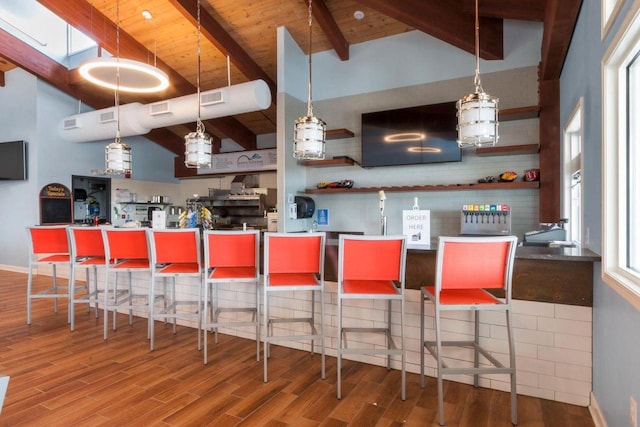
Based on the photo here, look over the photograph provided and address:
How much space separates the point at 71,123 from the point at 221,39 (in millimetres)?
3881

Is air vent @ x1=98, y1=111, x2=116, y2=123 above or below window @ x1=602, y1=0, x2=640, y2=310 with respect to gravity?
above

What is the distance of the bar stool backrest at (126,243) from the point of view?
3332mm

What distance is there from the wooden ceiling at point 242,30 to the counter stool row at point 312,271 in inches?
91.1

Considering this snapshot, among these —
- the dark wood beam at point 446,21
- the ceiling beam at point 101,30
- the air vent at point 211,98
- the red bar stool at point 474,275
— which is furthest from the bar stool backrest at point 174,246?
the ceiling beam at point 101,30

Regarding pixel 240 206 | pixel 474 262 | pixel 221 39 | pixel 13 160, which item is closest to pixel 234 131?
pixel 240 206

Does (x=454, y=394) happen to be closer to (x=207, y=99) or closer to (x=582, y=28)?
(x=582, y=28)

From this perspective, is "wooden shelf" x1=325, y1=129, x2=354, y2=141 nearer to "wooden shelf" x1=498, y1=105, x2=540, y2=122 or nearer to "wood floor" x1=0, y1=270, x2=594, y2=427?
"wooden shelf" x1=498, y1=105, x2=540, y2=122

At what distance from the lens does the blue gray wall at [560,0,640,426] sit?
5.04ft

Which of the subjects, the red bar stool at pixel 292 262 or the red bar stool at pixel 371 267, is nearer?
the red bar stool at pixel 371 267

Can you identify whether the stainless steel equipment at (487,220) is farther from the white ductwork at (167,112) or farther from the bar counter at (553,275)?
the white ductwork at (167,112)

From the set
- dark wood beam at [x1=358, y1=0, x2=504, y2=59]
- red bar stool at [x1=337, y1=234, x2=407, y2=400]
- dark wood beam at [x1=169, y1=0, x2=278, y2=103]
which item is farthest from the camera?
dark wood beam at [x1=169, y1=0, x2=278, y2=103]

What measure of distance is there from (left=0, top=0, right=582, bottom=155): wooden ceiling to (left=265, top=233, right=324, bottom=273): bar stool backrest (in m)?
2.68

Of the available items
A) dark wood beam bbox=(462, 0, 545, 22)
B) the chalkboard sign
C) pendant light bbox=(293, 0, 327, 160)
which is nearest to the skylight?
the chalkboard sign

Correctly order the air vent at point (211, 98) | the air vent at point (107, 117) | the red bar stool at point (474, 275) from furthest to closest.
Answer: the air vent at point (107, 117) → the air vent at point (211, 98) → the red bar stool at point (474, 275)
